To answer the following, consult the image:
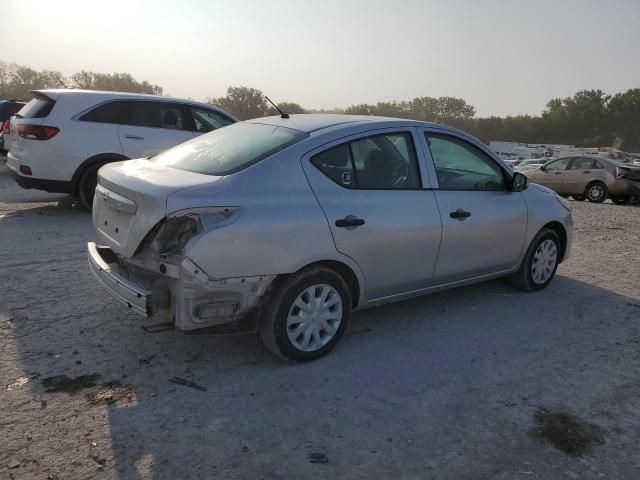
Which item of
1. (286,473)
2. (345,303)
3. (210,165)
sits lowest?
(286,473)

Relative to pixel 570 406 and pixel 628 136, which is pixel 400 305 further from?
pixel 628 136

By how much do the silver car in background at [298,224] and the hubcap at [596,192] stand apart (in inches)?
530

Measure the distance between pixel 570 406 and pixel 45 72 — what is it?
2664 inches

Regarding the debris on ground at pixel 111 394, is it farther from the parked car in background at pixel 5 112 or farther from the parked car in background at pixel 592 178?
the parked car in background at pixel 592 178

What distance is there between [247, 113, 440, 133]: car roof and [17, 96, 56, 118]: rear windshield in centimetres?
475

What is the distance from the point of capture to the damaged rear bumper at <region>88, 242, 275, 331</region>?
3.27 meters

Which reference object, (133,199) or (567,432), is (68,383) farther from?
(567,432)

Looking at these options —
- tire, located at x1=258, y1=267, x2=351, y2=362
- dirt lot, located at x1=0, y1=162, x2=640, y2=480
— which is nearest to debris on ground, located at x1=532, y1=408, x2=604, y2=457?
dirt lot, located at x1=0, y1=162, x2=640, y2=480

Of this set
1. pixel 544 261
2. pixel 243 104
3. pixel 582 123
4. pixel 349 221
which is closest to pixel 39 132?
pixel 349 221

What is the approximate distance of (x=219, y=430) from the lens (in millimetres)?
2967

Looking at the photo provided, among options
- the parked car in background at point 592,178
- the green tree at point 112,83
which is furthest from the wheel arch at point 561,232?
the green tree at point 112,83

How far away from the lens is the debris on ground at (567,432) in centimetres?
298

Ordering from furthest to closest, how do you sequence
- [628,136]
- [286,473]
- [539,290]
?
[628,136] → [539,290] → [286,473]

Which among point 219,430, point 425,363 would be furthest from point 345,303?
point 219,430
